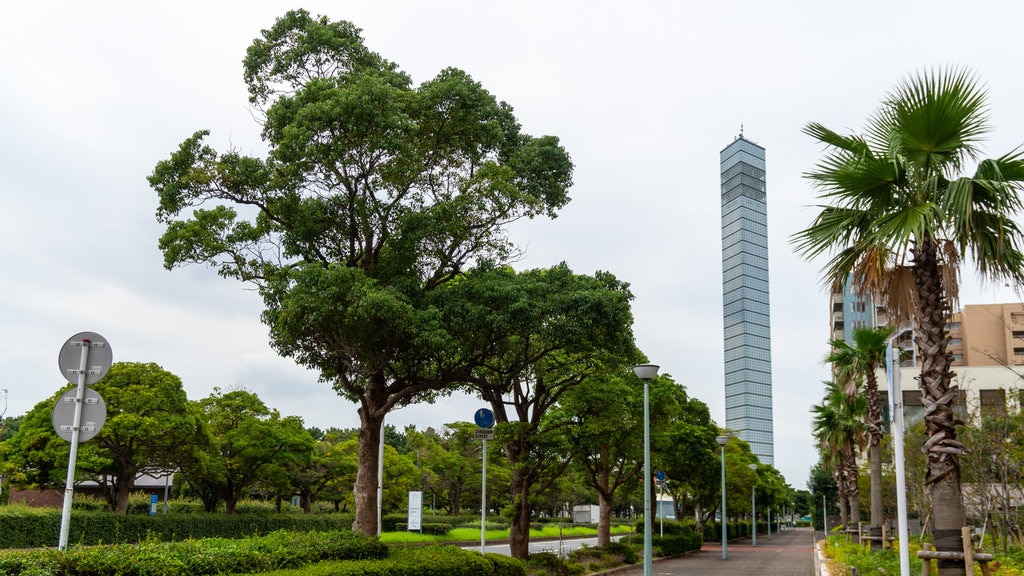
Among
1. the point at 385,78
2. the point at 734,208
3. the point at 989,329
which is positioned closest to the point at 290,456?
the point at 385,78

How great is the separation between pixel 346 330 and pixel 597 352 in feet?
22.2

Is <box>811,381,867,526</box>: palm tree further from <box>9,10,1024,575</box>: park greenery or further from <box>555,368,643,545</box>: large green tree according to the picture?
<box>555,368,643,545</box>: large green tree

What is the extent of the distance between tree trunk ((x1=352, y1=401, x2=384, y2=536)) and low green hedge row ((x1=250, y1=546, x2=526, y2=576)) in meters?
0.96

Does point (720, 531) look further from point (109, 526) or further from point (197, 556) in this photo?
point (197, 556)

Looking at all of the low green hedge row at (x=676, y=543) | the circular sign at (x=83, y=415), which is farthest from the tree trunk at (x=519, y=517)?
the circular sign at (x=83, y=415)

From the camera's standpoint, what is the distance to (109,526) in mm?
26734

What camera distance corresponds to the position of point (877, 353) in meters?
22.8

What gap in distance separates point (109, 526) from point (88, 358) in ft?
74.5

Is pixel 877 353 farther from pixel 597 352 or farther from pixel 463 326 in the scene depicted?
pixel 463 326

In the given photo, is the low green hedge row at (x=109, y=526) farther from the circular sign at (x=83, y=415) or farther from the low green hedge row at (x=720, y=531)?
the low green hedge row at (x=720, y=531)

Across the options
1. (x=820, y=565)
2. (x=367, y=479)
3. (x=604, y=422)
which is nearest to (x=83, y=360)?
(x=367, y=479)

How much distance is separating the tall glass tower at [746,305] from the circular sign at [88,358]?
119865mm

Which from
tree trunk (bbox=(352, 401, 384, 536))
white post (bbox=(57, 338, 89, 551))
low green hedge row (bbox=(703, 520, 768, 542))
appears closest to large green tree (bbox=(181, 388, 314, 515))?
tree trunk (bbox=(352, 401, 384, 536))

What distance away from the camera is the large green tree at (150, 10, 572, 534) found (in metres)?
13.4
